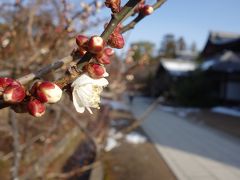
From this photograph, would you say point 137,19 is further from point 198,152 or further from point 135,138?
point 135,138

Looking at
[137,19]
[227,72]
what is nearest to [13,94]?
[137,19]

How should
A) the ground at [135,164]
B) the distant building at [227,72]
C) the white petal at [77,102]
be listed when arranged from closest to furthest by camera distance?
the white petal at [77,102] → the ground at [135,164] → the distant building at [227,72]

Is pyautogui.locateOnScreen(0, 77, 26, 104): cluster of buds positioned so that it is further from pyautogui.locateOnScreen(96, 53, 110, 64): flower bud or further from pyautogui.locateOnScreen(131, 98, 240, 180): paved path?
pyautogui.locateOnScreen(131, 98, 240, 180): paved path

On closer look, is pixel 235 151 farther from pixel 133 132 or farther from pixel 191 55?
pixel 191 55

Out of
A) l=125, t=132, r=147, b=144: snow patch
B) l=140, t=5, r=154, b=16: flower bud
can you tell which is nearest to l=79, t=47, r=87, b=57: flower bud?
l=140, t=5, r=154, b=16: flower bud

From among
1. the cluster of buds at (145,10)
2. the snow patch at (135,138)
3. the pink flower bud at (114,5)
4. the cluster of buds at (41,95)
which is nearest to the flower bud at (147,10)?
the cluster of buds at (145,10)

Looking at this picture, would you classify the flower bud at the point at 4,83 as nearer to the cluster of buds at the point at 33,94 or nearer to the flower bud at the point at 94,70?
the cluster of buds at the point at 33,94
